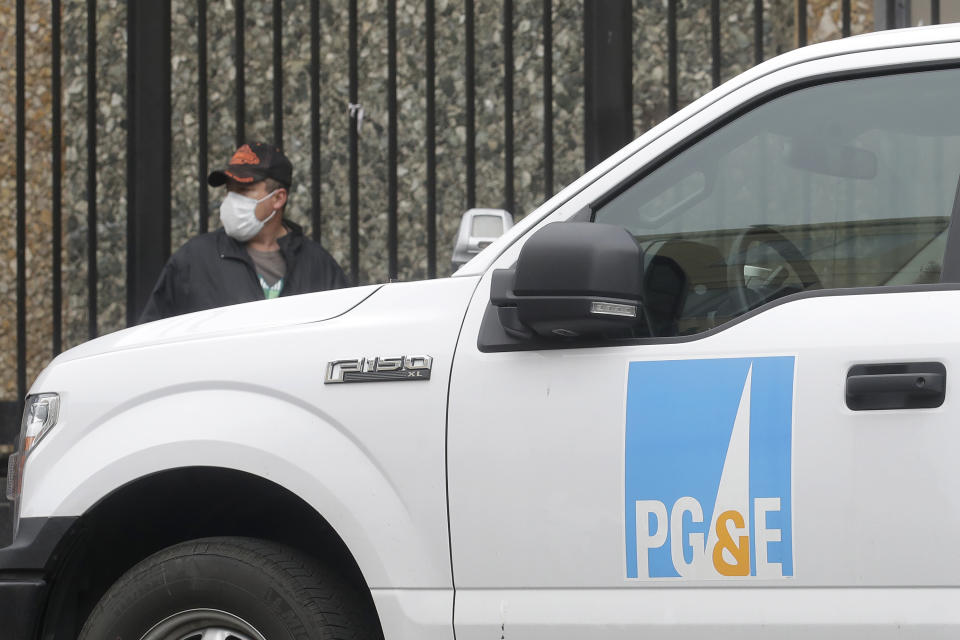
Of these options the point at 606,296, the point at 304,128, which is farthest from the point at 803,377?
the point at 304,128

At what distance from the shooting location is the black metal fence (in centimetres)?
636

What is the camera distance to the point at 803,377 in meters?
2.49

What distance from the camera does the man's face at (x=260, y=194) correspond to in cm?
542

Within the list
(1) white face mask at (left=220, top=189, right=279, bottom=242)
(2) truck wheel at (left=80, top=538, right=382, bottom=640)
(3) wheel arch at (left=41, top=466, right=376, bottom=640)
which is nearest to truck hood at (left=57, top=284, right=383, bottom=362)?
(3) wheel arch at (left=41, top=466, right=376, bottom=640)

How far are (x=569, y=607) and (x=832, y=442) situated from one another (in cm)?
63

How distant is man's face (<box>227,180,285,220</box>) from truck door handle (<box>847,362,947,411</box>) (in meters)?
3.42

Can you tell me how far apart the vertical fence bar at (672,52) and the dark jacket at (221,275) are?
1.93 meters

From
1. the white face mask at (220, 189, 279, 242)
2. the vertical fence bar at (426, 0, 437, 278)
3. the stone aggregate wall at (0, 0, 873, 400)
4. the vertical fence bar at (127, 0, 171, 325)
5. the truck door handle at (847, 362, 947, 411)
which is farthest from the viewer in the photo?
the stone aggregate wall at (0, 0, 873, 400)

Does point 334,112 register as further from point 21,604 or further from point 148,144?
point 21,604

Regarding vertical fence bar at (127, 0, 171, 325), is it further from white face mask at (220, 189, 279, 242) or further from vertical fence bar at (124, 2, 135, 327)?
white face mask at (220, 189, 279, 242)

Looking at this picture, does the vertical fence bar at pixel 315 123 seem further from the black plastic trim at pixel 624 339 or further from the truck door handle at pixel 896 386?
the truck door handle at pixel 896 386

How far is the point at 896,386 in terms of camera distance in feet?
7.98

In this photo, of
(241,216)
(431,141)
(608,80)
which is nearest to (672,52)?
(608,80)

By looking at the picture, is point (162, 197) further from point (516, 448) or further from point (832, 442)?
point (832, 442)
